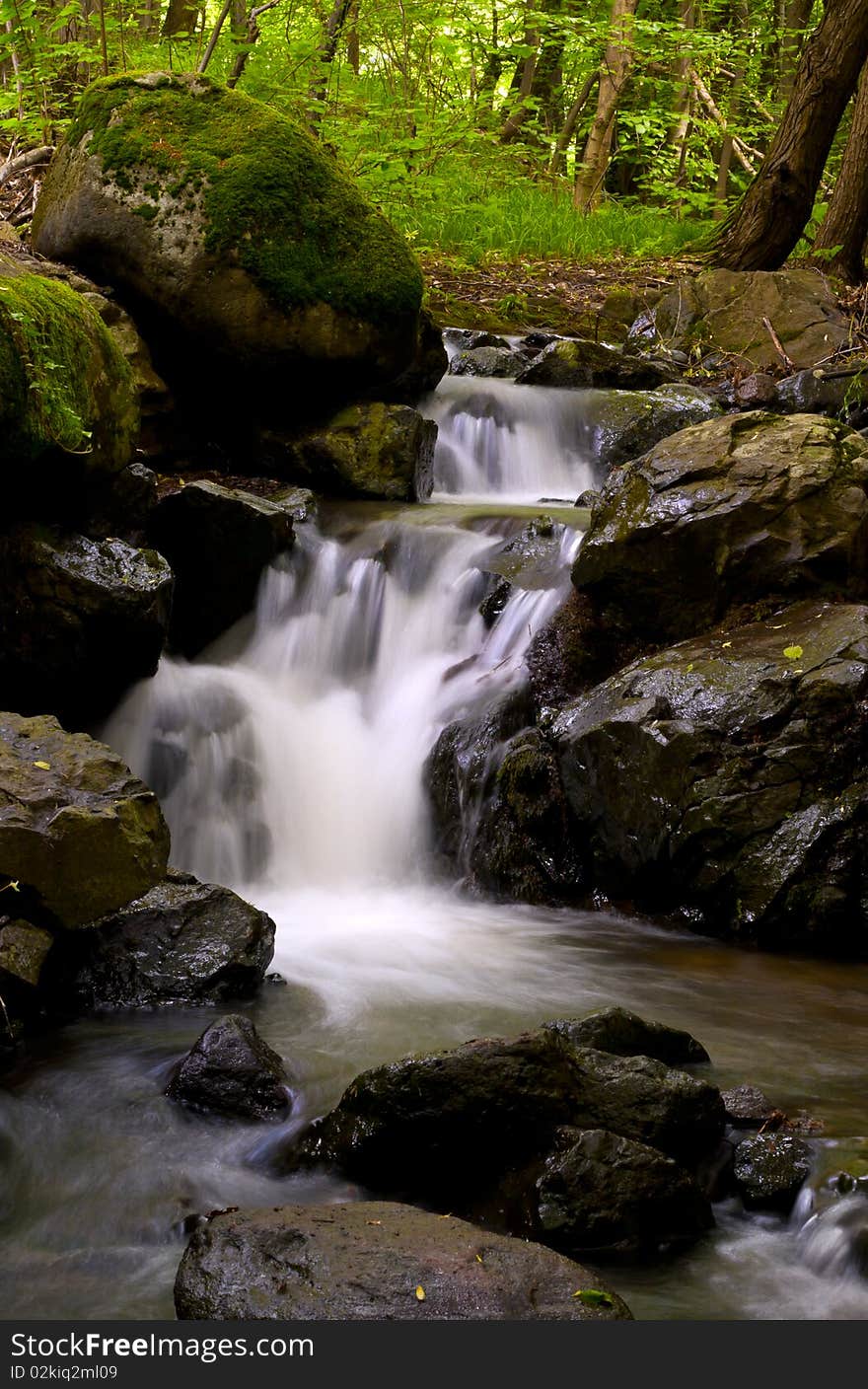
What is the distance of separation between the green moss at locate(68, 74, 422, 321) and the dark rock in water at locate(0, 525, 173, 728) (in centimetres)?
271

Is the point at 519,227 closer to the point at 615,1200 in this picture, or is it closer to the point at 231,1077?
the point at 231,1077

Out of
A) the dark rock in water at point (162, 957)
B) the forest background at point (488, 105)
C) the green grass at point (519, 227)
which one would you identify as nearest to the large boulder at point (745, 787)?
the dark rock in water at point (162, 957)

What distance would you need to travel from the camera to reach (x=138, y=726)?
647cm

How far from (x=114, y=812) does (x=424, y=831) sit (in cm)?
234

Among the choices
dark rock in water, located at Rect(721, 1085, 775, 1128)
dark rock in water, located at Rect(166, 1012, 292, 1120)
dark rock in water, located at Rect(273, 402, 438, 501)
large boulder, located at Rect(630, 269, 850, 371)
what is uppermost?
large boulder, located at Rect(630, 269, 850, 371)

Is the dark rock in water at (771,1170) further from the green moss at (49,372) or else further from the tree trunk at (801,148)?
the tree trunk at (801,148)

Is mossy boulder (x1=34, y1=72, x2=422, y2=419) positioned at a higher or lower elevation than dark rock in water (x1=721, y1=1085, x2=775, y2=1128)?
higher

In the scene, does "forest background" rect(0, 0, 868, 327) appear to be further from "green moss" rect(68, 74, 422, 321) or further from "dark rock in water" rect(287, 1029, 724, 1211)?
"dark rock in water" rect(287, 1029, 724, 1211)

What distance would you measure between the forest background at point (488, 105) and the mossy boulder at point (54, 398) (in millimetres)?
3548

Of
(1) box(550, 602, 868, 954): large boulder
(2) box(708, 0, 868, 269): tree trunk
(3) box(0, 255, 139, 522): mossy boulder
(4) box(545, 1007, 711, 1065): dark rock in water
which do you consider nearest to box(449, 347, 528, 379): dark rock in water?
(2) box(708, 0, 868, 269): tree trunk

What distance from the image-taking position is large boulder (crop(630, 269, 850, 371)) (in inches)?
437

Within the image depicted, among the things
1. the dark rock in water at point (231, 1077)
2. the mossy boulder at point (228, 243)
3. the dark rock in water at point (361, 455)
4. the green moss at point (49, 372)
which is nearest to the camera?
the dark rock in water at point (231, 1077)

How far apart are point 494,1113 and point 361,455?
5.84 meters

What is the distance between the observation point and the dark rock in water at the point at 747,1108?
358cm
